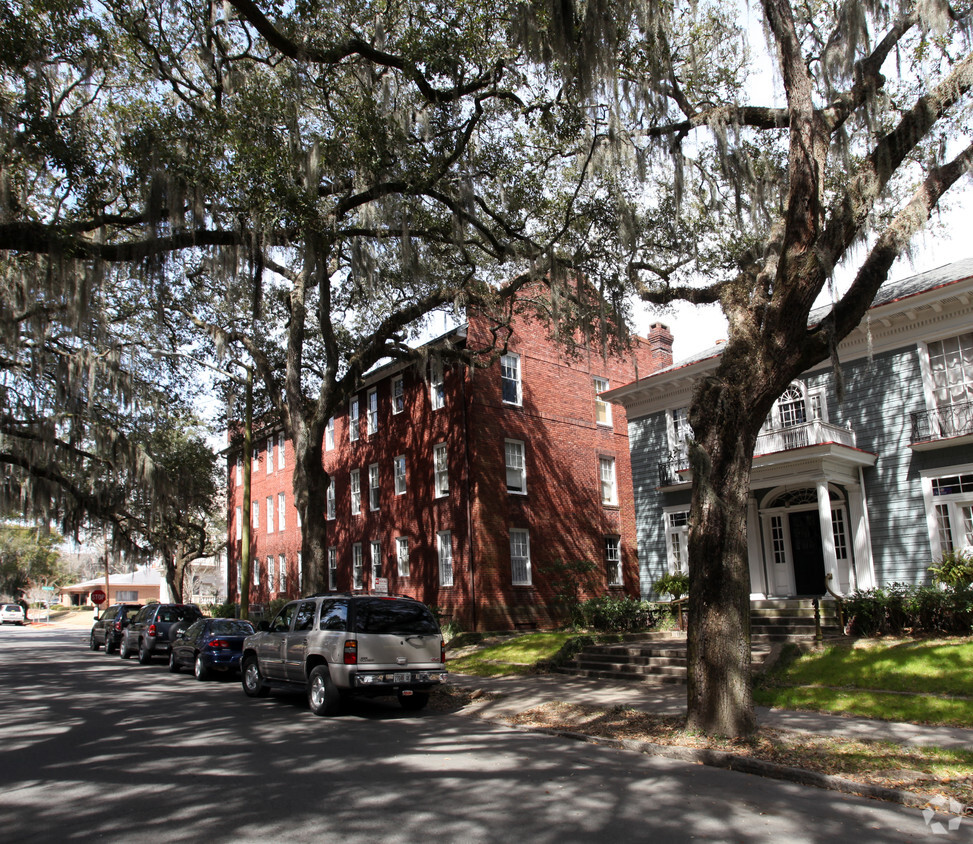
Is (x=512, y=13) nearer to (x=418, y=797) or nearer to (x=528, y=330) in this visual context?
(x=418, y=797)

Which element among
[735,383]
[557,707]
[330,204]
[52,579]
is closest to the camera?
[735,383]

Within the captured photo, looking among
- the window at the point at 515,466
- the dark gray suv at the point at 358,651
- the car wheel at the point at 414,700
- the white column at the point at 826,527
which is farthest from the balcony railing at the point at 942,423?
the window at the point at 515,466

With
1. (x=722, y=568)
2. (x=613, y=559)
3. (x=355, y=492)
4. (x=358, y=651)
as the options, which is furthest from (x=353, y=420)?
(x=722, y=568)

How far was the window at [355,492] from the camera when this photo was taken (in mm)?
31734

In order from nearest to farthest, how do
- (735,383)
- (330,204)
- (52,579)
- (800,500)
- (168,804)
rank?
1. (168,804)
2. (735,383)
3. (330,204)
4. (800,500)
5. (52,579)

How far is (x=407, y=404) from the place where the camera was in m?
29.3

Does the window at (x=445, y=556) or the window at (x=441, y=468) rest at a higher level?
the window at (x=441, y=468)

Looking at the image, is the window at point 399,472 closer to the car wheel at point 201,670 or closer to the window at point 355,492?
the window at point 355,492

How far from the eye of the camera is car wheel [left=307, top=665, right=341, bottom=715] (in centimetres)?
1125

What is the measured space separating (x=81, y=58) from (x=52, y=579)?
10662 cm

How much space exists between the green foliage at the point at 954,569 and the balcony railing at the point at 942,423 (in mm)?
2671

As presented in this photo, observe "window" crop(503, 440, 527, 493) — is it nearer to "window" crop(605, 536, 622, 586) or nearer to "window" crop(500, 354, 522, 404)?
"window" crop(500, 354, 522, 404)

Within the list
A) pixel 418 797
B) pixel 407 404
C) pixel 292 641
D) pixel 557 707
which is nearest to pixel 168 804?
pixel 418 797

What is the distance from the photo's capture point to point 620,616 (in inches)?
765
